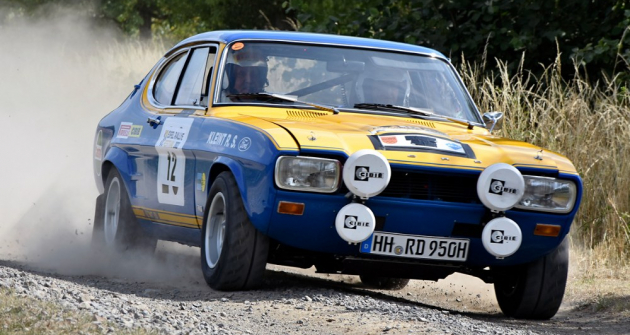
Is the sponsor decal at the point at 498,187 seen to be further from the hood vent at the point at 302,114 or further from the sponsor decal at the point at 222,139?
the sponsor decal at the point at 222,139

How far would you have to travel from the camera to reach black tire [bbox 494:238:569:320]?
271 inches

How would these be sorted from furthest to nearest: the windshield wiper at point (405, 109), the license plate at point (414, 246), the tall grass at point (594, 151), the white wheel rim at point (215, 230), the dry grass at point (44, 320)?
the tall grass at point (594, 151)
the windshield wiper at point (405, 109)
the white wheel rim at point (215, 230)
the license plate at point (414, 246)
the dry grass at point (44, 320)

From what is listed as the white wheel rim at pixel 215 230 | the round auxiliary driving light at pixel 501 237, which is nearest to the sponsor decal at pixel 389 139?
the round auxiliary driving light at pixel 501 237

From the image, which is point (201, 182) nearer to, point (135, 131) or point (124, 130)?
point (135, 131)

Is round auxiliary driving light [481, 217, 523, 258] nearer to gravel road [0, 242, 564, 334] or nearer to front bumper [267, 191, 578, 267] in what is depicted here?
front bumper [267, 191, 578, 267]

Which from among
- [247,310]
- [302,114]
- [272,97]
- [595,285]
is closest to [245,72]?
[272,97]

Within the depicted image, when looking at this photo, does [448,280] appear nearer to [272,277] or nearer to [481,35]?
[272,277]

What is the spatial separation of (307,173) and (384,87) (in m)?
1.64

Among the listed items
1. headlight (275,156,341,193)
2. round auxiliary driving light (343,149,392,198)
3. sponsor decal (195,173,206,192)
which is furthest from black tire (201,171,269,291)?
round auxiliary driving light (343,149,392,198)

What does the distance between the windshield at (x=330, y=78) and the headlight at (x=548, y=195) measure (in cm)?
131

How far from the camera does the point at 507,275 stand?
23.6 feet

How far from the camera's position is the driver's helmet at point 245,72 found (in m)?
7.47

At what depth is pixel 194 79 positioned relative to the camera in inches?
318

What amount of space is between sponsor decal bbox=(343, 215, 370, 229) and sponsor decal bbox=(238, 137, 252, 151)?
2.32 feet
